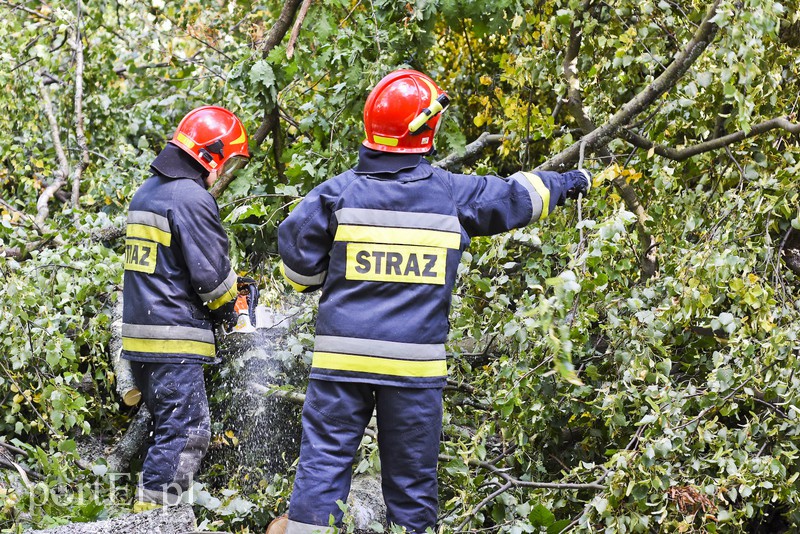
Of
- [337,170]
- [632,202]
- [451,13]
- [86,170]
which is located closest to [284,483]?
[337,170]

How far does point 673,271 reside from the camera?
11.3 feet

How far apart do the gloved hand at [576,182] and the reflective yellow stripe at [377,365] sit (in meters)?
0.80

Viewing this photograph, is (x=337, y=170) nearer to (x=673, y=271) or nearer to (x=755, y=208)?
(x=673, y=271)

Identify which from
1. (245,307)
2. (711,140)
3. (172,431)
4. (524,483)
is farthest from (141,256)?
(711,140)

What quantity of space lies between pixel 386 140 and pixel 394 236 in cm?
34

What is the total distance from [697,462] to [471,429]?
1.19 meters

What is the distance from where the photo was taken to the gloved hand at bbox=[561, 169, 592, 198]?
3049 mm

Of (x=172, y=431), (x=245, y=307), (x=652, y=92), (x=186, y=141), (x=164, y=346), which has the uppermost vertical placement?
(x=652, y=92)

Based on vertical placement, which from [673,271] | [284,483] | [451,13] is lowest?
[284,483]

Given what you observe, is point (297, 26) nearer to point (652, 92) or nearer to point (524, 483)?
point (652, 92)

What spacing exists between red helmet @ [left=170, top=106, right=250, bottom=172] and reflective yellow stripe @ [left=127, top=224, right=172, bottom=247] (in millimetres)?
358

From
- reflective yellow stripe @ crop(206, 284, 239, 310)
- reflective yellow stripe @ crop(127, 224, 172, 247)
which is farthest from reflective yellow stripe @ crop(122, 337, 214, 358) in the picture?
reflective yellow stripe @ crop(127, 224, 172, 247)

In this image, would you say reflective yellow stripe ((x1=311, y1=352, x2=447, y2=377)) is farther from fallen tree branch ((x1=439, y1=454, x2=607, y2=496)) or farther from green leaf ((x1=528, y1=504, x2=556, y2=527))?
green leaf ((x1=528, y1=504, x2=556, y2=527))

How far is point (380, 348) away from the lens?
9.19 feet
